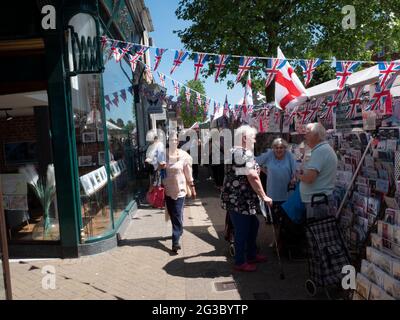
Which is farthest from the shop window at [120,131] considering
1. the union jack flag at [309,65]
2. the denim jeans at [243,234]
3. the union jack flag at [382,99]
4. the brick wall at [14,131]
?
the union jack flag at [382,99]

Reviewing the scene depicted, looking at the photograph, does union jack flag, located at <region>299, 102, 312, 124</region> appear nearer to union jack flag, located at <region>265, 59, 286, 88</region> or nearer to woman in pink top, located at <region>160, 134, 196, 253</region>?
union jack flag, located at <region>265, 59, 286, 88</region>

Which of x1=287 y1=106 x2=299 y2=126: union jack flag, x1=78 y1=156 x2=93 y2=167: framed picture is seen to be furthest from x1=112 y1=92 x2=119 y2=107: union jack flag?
x1=287 y1=106 x2=299 y2=126: union jack flag

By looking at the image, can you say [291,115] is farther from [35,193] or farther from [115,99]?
[35,193]

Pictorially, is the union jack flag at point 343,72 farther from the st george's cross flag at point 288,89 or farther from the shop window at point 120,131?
the shop window at point 120,131

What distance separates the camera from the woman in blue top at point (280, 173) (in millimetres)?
5547

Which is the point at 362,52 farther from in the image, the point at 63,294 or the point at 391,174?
the point at 63,294

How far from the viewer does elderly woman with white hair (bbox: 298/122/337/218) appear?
13.9 ft

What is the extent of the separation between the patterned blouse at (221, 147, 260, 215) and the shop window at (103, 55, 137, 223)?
9.39 feet

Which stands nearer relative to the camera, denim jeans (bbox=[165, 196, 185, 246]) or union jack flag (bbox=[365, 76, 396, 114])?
union jack flag (bbox=[365, 76, 396, 114])

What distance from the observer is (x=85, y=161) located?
Answer: 6.19m

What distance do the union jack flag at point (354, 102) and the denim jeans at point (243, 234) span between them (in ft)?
6.29

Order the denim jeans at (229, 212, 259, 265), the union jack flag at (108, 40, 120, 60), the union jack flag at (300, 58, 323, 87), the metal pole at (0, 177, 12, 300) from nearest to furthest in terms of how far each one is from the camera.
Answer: the metal pole at (0, 177, 12, 300), the denim jeans at (229, 212, 259, 265), the union jack flag at (300, 58, 323, 87), the union jack flag at (108, 40, 120, 60)

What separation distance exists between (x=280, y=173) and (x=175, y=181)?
61.1 inches
